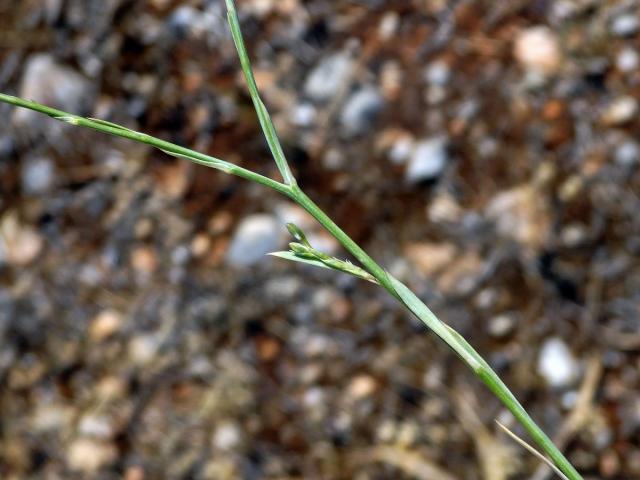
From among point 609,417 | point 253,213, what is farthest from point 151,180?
point 609,417

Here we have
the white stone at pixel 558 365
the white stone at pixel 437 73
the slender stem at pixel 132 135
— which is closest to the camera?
the slender stem at pixel 132 135

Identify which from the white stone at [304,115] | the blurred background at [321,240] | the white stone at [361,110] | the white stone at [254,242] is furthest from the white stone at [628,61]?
the white stone at [254,242]

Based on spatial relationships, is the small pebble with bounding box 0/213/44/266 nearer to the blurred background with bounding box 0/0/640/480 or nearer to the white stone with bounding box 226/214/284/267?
the blurred background with bounding box 0/0/640/480

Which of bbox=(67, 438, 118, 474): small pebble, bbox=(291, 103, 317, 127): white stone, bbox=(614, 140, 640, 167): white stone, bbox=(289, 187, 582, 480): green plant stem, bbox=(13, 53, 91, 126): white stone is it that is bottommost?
bbox=(289, 187, 582, 480): green plant stem

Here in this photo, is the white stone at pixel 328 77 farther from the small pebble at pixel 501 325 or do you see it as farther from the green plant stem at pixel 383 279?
the green plant stem at pixel 383 279

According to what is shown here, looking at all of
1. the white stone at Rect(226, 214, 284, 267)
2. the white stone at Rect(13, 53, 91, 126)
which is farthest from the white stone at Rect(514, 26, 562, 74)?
the white stone at Rect(13, 53, 91, 126)

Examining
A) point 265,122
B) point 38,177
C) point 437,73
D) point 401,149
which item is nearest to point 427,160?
point 401,149

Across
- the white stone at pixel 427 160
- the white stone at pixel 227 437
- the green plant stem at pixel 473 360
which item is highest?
the white stone at pixel 427 160

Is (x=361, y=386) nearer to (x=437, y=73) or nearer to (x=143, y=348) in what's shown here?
(x=143, y=348)
